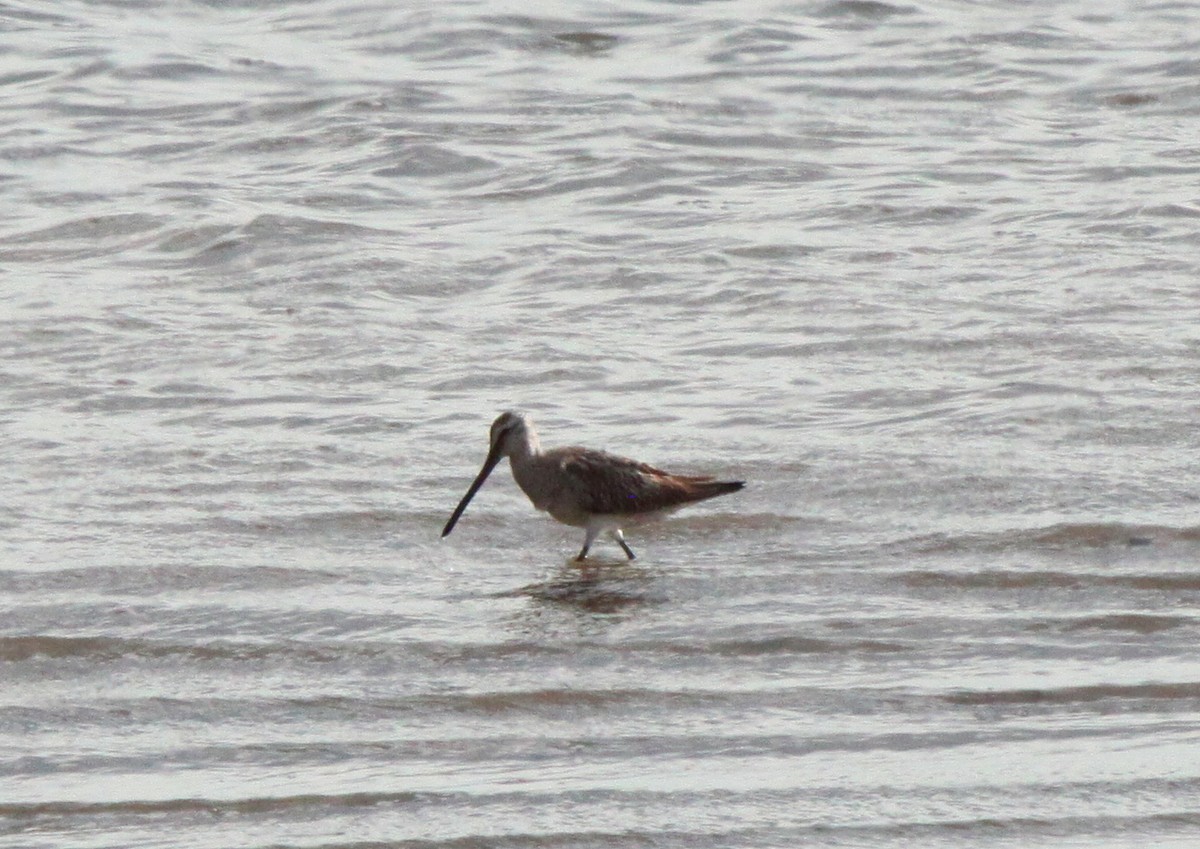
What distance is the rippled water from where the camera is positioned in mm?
5160

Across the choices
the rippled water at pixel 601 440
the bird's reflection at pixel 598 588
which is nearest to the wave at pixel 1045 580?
the rippled water at pixel 601 440

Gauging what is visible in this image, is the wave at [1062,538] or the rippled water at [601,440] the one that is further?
the wave at [1062,538]

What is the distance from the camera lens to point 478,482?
757 cm

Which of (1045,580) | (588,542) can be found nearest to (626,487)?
(588,542)

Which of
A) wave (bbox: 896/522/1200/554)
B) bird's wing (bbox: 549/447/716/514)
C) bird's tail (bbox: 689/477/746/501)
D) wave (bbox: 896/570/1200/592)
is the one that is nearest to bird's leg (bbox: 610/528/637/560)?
bird's wing (bbox: 549/447/716/514)

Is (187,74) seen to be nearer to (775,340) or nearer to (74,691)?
(775,340)

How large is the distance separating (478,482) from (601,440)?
105cm

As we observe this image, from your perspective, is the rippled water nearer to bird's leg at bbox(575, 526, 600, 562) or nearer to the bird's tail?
bird's leg at bbox(575, 526, 600, 562)

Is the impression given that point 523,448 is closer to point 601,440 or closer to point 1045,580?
point 601,440

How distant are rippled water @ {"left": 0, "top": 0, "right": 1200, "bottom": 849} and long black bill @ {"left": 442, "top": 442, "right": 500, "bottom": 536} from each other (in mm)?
105

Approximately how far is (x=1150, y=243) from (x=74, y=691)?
288 inches

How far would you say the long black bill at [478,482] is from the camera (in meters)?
7.35

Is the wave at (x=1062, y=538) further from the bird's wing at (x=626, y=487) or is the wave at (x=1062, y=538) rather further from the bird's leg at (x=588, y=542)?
the bird's leg at (x=588, y=542)

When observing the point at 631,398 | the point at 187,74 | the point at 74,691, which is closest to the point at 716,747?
the point at 74,691
